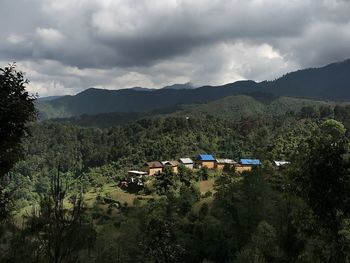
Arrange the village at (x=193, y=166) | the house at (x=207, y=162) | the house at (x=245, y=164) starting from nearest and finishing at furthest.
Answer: the village at (x=193, y=166) < the house at (x=245, y=164) < the house at (x=207, y=162)

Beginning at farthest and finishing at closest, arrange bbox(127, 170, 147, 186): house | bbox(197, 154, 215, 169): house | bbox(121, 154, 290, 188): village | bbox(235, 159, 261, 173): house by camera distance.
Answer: bbox(197, 154, 215, 169): house, bbox(235, 159, 261, 173): house, bbox(121, 154, 290, 188): village, bbox(127, 170, 147, 186): house

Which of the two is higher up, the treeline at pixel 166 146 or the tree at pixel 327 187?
the tree at pixel 327 187

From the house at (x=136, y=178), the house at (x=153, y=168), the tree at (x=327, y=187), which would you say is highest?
the tree at (x=327, y=187)

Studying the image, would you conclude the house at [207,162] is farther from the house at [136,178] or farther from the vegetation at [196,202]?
the house at [136,178]

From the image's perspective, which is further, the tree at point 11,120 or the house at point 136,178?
the house at point 136,178

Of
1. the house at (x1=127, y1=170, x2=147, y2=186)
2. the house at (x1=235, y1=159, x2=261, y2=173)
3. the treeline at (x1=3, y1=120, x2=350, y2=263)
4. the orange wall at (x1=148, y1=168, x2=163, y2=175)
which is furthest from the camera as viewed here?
the orange wall at (x1=148, y1=168, x2=163, y2=175)

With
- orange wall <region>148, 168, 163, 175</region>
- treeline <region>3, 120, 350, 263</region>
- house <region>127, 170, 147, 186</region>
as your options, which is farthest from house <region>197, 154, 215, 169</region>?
treeline <region>3, 120, 350, 263</region>

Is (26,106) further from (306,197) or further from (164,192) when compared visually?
(164,192)

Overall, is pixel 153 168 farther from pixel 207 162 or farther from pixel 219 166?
pixel 219 166

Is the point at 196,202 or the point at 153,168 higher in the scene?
the point at 153,168

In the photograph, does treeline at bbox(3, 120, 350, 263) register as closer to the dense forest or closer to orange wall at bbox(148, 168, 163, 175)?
the dense forest

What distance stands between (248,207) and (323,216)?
3682cm

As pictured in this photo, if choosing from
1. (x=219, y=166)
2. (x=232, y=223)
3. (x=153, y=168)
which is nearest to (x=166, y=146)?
(x=153, y=168)

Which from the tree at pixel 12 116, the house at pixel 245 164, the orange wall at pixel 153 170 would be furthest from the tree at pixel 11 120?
the orange wall at pixel 153 170
